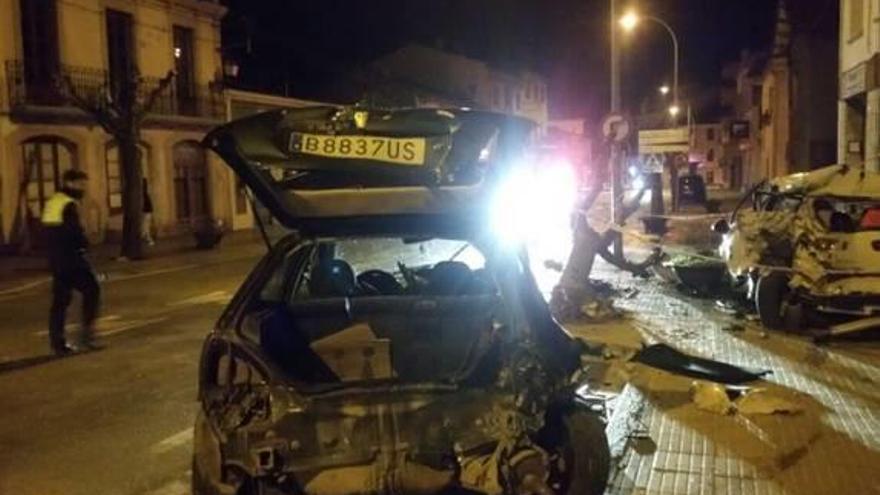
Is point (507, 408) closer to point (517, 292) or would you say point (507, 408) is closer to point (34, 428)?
point (517, 292)

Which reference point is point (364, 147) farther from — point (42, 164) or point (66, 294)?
point (42, 164)

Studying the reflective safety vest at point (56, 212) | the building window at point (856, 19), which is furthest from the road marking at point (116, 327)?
the building window at point (856, 19)

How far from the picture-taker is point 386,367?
15.5 feet

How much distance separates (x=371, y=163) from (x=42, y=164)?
2155 centimetres

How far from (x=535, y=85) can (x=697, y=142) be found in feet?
49.8

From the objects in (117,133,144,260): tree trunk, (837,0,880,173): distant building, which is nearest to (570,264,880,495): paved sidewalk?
(837,0,880,173): distant building

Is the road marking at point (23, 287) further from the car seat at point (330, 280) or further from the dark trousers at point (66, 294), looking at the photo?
the car seat at point (330, 280)

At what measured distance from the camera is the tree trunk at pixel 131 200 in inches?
801

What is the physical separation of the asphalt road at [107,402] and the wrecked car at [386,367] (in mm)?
1568

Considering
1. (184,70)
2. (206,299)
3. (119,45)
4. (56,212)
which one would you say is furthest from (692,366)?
(184,70)

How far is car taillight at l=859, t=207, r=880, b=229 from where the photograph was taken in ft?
30.8

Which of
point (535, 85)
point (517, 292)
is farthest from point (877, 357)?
point (535, 85)

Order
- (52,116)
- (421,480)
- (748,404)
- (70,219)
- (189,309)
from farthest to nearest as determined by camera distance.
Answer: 1. (52,116)
2. (189,309)
3. (70,219)
4. (748,404)
5. (421,480)

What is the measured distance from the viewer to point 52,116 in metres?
23.1
